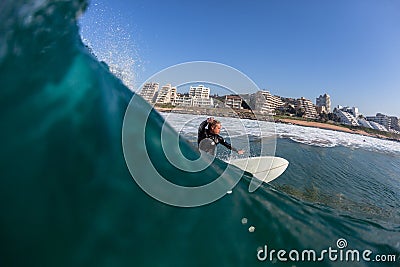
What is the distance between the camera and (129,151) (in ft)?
8.32

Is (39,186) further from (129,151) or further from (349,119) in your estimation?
(349,119)

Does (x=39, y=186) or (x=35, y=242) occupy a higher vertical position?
(x=39, y=186)

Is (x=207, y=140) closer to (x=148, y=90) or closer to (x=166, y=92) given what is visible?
(x=166, y=92)

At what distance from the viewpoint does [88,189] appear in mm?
2090

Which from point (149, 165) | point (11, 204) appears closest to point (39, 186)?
point (11, 204)

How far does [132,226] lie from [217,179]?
1336mm

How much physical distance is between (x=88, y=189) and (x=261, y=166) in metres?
5.84

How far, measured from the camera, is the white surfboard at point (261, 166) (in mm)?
6582

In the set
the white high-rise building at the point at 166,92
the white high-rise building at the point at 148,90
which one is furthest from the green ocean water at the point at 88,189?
the white high-rise building at the point at 166,92

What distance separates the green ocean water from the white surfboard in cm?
310

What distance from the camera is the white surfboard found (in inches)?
259

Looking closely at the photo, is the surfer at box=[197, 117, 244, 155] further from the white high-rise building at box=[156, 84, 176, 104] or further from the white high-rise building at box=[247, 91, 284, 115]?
the white high-rise building at box=[156, 84, 176, 104]

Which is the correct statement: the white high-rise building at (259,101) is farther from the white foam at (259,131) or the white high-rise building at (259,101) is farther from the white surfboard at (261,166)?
the white surfboard at (261,166)

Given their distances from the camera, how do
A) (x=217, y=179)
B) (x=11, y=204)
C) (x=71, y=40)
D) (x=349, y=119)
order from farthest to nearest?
(x=349, y=119) < (x=217, y=179) < (x=71, y=40) < (x=11, y=204)
